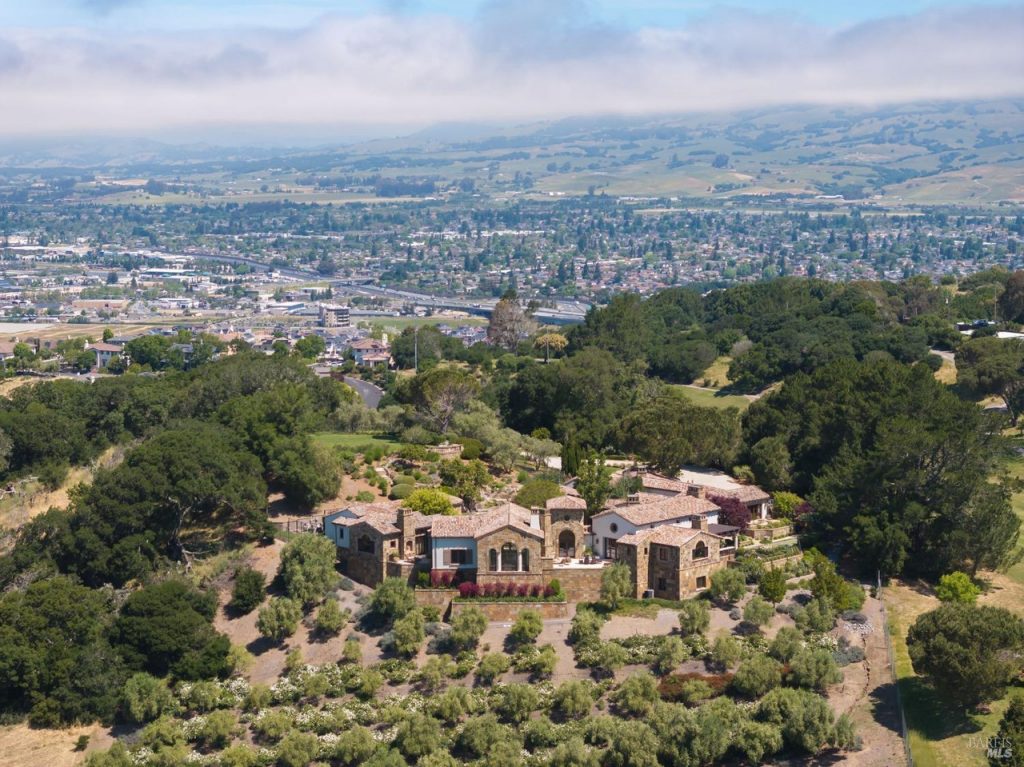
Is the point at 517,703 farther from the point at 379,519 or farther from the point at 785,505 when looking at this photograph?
the point at 785,505

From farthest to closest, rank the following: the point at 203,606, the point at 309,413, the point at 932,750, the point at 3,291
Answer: the point at 3,291
the point at 309,413
the point at 203,606
the point at 932,750

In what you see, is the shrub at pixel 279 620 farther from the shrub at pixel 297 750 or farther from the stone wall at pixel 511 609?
the shrub at pixel 297 750

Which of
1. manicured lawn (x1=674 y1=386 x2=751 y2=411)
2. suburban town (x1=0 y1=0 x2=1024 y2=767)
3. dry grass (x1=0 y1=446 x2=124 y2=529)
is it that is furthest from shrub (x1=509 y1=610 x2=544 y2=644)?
manicured lawn (x1=674 y1=386 x2=751 y2=411)

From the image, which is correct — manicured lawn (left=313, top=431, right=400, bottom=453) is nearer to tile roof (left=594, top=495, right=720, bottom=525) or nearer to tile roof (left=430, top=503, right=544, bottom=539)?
tile roof (left=430, top=503, right=544, bottom=539)

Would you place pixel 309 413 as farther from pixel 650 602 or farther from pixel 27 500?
pixel 650 602

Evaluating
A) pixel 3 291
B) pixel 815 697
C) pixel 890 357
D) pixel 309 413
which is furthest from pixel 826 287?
pixel 3 291

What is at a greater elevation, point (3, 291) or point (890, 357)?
point (890, 357)

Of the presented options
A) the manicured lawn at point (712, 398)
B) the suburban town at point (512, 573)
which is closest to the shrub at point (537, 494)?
the suburban town at point (512, 573)
